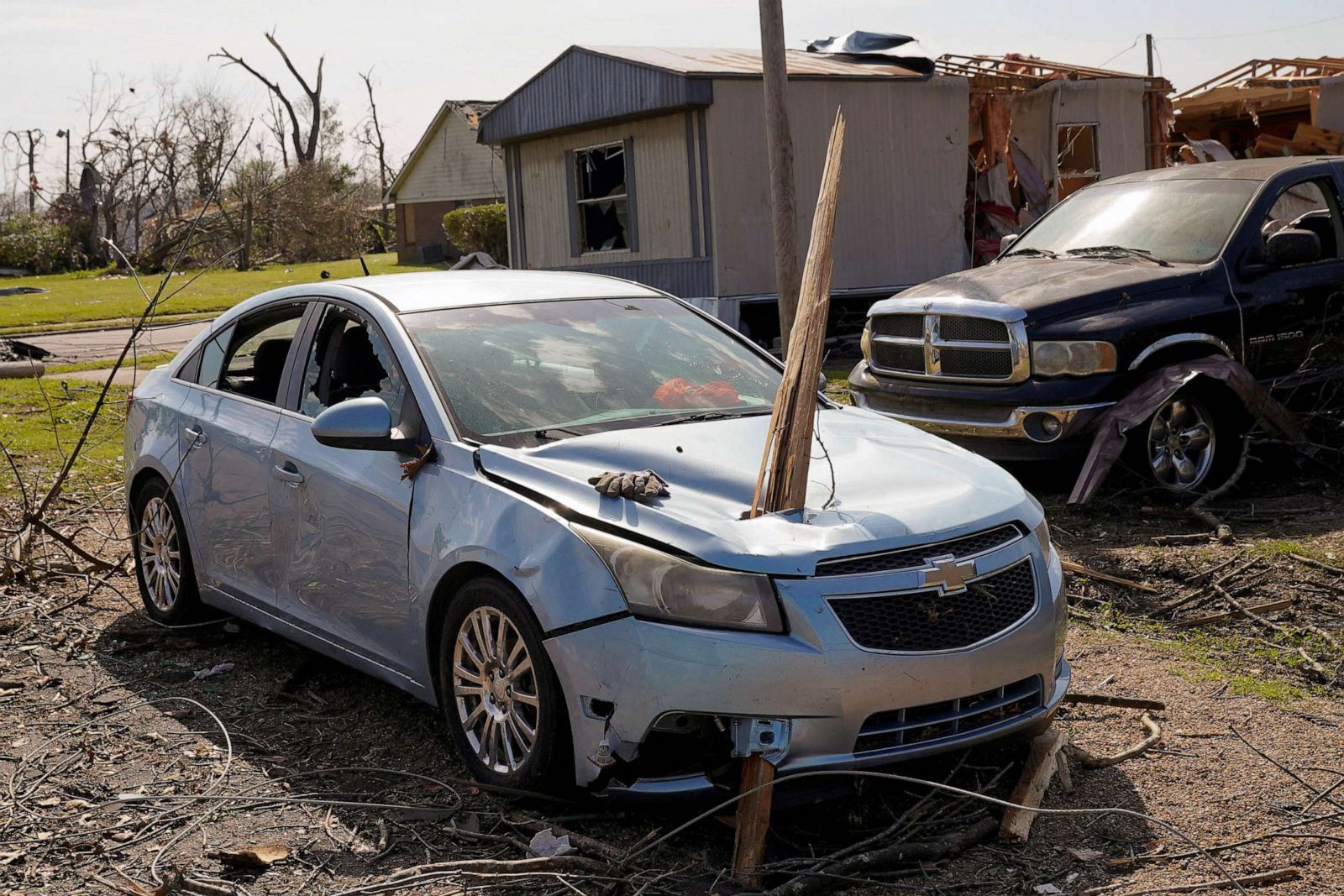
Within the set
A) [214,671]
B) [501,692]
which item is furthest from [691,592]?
[214,671]

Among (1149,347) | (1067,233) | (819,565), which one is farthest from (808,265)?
(1067,233)

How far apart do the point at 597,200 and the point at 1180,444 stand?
11857 mm

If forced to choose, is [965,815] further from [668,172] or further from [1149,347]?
[668,172]

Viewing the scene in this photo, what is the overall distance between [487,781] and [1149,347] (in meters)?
5.32

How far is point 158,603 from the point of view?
655 centimetres

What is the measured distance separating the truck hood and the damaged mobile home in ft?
25.8

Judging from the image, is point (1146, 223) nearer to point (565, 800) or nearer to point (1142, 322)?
point (1142, 322)

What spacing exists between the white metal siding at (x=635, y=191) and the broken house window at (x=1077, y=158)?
5.63 meters

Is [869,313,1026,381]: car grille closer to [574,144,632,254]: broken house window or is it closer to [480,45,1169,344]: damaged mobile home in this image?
[480,45,1169,344]: damaged mobile home

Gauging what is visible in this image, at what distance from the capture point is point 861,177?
688 inches

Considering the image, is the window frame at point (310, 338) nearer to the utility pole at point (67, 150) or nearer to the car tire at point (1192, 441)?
the car tire at point (1192, 441)

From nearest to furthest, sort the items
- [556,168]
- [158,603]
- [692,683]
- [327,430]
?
[692,683]
[327,430]
[158,603]
[556,168]

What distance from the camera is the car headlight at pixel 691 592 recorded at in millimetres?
3756

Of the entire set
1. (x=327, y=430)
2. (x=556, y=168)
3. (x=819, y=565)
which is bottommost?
(x=819, y=565)
